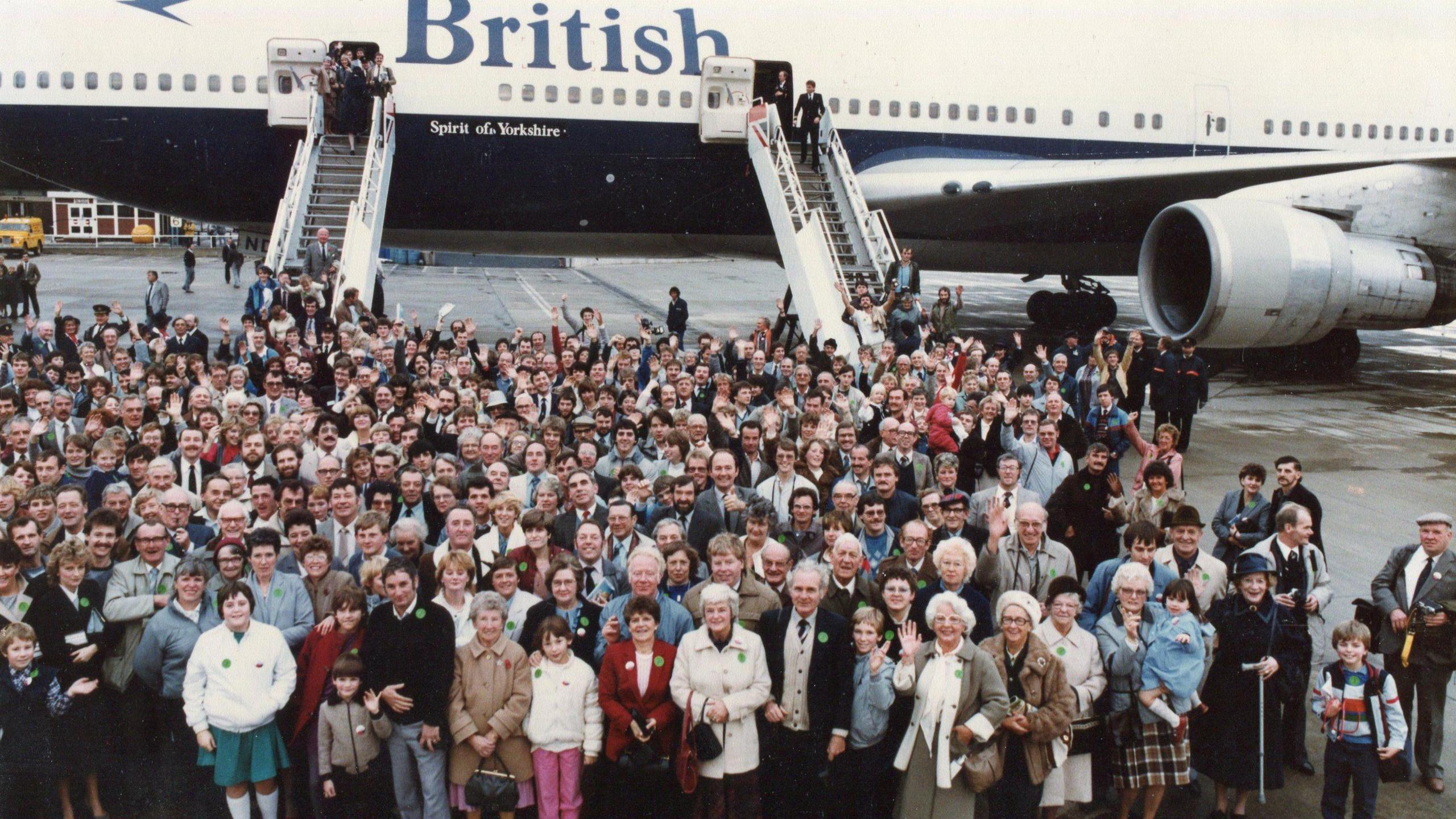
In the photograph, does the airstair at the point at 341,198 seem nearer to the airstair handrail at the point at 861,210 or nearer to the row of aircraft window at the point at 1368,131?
the airstair handrail at the point at 861,210

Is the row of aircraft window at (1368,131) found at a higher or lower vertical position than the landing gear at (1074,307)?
higher

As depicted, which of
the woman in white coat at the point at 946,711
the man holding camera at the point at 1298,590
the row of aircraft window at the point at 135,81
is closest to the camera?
the woman in white coat at the point at 946,711

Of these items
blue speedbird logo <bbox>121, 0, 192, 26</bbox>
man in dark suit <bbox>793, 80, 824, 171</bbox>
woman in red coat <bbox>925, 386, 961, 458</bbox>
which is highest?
blue speedbird logo <bbox>121, 0, 192, 26</bbox>

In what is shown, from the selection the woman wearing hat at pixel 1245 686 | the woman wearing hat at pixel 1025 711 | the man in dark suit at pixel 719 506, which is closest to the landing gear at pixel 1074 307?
the man in dark suit at pixel 719 506

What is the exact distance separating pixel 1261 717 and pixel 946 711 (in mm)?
1760

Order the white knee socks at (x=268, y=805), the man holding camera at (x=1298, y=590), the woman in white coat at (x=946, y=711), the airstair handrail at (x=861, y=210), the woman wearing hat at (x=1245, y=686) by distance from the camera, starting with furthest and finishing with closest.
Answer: the airstair handrail at (x=861, y=210)
the man holding camera at (x=1298, y=590)
the woman wearing hat at (x=1245, y=686)
the white knee socks at (x=268, y=805)
the woman in white coat at (x=946, y=711)

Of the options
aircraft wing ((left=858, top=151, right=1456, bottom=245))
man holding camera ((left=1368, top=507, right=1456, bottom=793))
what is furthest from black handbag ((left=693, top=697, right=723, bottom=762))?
aircraft wing ((left=858, top=151, right=1456, bottom=245))

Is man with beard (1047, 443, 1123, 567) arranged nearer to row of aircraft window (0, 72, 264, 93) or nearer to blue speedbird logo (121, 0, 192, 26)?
row of aircraft window (0, 72, 264, 93)

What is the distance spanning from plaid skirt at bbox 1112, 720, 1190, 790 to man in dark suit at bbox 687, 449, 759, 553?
241 cm

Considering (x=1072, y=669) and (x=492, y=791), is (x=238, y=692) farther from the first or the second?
(x=1072, y=669)

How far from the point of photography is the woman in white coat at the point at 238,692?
506cm

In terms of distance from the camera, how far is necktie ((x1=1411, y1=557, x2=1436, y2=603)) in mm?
6043

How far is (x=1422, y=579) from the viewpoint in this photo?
6.05m

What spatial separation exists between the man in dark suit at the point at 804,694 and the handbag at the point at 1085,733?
1.10m
